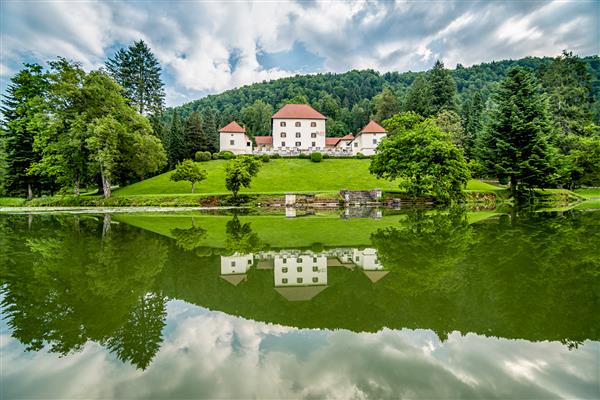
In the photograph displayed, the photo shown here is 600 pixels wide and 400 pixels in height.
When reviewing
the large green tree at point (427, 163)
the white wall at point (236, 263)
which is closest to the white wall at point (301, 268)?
the white wall at point (236, 263)

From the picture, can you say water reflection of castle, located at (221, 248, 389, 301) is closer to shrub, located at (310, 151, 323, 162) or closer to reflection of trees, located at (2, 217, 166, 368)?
reflection of trees, located at (2, 217, 166, 368)

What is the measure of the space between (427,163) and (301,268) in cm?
2315

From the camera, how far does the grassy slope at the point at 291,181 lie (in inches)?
1499

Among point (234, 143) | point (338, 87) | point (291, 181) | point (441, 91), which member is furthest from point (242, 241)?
point (338, 87)

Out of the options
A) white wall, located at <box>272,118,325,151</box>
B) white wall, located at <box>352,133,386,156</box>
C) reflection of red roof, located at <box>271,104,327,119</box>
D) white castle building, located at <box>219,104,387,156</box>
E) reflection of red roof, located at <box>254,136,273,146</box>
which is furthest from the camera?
reflection of red roof, located at <box>254,136,273,146</box>

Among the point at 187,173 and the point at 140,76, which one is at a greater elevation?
the point at 140,76

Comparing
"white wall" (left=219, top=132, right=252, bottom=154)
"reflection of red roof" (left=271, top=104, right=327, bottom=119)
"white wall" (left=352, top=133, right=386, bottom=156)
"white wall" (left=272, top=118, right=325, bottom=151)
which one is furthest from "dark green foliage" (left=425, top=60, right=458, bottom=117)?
"white wall" (left=219, top=132, right=252, bottom=154)

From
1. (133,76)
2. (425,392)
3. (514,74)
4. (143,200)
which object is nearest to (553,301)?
(425,392)

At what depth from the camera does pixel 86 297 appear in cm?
501

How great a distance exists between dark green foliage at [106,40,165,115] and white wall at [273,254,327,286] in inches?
2102

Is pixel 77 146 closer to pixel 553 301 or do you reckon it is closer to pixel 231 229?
pixel 231 229

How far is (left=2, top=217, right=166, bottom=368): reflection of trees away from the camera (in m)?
3.78

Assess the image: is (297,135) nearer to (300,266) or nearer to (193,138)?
(193,138)

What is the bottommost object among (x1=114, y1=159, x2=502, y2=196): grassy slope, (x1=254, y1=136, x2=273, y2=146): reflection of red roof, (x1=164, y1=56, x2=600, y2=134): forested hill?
(x1=114, y1=159, x2=502, y2=196): grassy slope
